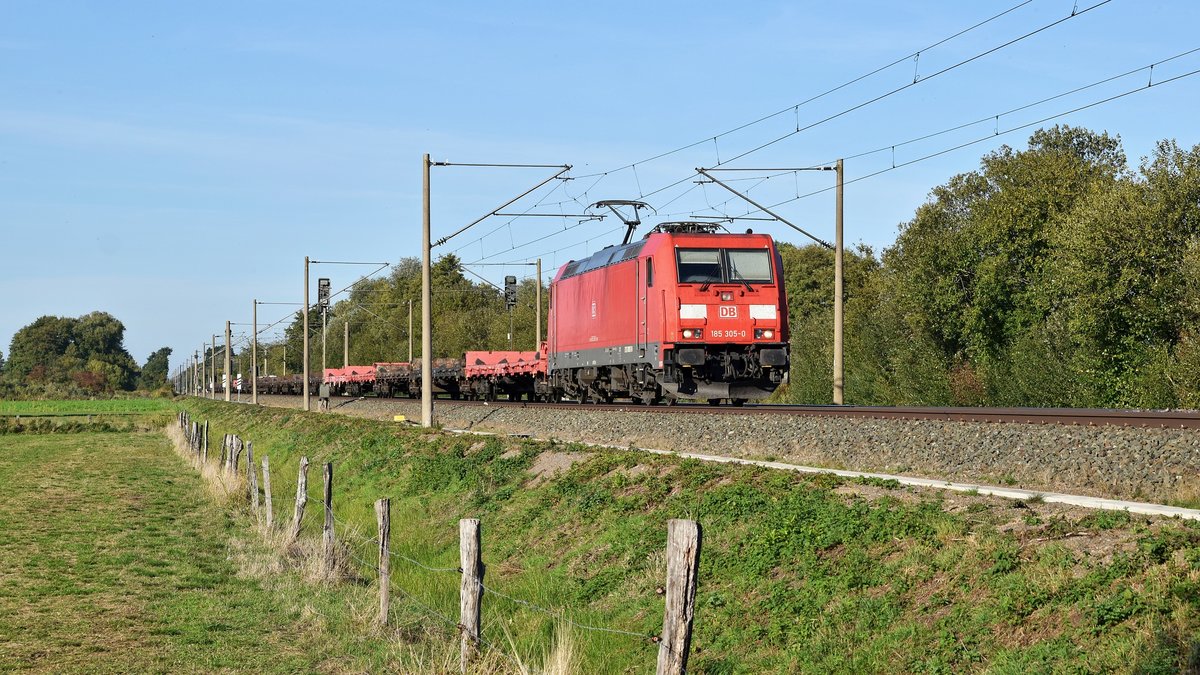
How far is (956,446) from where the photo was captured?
17625 millimetres

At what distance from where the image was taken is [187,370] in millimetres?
185625

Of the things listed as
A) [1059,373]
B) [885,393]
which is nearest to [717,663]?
[1059,373]

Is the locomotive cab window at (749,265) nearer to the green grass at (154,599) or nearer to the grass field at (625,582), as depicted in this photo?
the grass field at (625,582)

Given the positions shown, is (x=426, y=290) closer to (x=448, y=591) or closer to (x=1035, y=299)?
(x=448, y=591)

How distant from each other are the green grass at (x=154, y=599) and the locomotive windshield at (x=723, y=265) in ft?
37.0

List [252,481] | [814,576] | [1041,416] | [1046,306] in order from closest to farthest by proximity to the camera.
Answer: [814,576], [1041,416], [252,481], [1046,306]

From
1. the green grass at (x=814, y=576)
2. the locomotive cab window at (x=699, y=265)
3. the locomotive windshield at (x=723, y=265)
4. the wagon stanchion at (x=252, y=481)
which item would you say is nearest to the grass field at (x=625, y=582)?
the green grass at (x=814, y=576)

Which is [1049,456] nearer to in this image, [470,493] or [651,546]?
[651,546]

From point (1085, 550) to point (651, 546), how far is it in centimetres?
547

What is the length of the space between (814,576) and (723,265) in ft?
63.7

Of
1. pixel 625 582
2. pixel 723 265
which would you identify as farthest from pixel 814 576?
pixel 723 265

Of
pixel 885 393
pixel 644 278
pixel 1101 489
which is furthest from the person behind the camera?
pixel 885 393

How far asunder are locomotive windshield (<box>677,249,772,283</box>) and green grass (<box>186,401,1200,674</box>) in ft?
34.8

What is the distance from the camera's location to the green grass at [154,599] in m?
12.7
